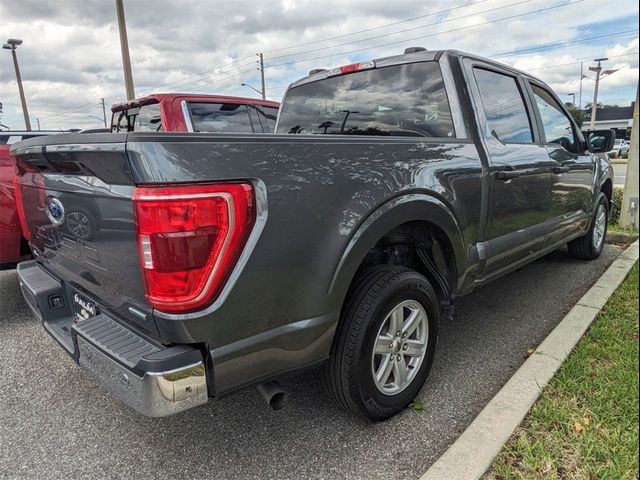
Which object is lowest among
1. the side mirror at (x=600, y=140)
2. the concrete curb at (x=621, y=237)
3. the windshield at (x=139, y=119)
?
the concrete curb at (x=621, y=237)

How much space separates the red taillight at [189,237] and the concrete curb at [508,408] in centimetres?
125

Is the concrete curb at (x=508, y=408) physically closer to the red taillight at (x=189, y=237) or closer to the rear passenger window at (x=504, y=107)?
the red taillight at (x=189, y=237)

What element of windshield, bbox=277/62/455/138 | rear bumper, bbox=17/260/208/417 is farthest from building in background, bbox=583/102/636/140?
rear bumper, bbox=17/260/208/417

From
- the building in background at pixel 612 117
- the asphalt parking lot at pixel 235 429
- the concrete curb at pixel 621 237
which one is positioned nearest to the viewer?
the asphalt parking lot at pixel 235 429

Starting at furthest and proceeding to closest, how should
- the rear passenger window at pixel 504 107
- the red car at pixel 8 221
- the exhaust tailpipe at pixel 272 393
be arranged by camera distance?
1. the red car at pixel 8 221
2. the rear passenger window at pixel 504 107
3. the exhaust tailpipe at pixel 272 393

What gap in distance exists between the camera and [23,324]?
3.88m

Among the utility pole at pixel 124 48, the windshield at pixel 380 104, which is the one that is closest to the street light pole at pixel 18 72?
the utility pole at pixel 124 48

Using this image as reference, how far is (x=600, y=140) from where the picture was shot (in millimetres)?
4789

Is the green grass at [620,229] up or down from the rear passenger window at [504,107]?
down

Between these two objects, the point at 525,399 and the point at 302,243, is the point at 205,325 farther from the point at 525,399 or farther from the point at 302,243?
the point at 525,399

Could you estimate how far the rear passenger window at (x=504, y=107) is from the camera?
3.16m

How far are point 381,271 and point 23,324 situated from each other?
319cm

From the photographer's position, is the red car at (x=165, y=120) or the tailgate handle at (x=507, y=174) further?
the red car at (x=165, y=120)

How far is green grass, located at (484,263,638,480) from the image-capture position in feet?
6.58
